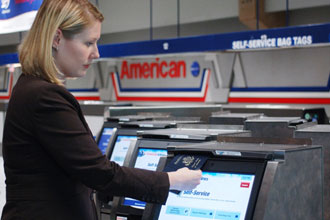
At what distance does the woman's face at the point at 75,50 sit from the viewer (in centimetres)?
183

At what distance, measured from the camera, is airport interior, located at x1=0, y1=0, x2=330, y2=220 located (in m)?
1.99

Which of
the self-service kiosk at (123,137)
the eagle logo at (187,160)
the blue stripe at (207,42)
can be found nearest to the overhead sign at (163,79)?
the blue stripe at (207,42)

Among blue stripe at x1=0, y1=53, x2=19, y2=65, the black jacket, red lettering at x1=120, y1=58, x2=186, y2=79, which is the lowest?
red lettering at x1=120, y1=58, x2=186, y2=79

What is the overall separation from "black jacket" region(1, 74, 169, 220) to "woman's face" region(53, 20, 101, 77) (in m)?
0.09

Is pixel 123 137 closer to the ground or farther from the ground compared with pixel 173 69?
farther from the ground

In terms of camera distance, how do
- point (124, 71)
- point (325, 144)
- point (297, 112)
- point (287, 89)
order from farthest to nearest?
point (124, 71), point (287, 89), point (297, 112), point (325, 144)

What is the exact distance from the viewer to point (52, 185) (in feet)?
5.89

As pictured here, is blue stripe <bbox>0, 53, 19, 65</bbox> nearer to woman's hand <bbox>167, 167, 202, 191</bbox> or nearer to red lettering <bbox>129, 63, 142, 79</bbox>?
red lettering <bbox>129, 63, 142, 79</bbox>

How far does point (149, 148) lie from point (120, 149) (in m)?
0.86

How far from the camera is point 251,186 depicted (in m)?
1.92

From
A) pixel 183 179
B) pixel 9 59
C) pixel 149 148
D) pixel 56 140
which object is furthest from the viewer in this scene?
pixel 9 59

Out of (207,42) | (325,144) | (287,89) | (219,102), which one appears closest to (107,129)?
(325,144)

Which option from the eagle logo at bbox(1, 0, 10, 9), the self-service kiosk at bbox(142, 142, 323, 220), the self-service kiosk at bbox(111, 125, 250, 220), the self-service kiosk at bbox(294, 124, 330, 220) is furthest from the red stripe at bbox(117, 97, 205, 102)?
the self-service kiosk at bbox(142, 142, 323, 220)

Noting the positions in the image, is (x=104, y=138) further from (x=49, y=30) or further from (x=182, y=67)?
(x=182, y=67)
